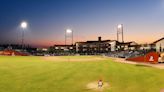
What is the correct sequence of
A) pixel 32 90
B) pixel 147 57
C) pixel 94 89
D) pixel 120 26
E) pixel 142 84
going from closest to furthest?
pixel 32 90 → pixel 94 89 → pixel 142 84 → pixel 147 57 → pixel 120 26

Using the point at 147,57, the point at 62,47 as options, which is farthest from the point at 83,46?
the point at 147,57

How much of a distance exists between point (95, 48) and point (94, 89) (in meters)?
105

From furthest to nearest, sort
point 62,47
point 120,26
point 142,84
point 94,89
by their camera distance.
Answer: point 62,47
point 120,26
point 142,84
point 94,89

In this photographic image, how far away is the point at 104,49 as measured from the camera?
116 meters

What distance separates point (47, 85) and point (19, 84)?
8.01ft

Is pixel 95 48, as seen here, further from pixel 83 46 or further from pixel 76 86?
pixel 76 86

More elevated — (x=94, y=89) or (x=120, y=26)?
(x=120, y=26)

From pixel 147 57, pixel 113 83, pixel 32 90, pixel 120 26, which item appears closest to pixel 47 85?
pixel 32 90

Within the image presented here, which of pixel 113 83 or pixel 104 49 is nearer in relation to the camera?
pixel 113 83

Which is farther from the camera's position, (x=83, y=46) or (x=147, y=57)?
(x=83, y=46)

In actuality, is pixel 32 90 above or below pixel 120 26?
below

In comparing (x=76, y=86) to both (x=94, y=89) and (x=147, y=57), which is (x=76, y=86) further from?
(x=147, y=57)

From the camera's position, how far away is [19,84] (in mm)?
16125

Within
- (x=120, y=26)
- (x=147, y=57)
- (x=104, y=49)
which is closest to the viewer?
(x=147, y=57)
